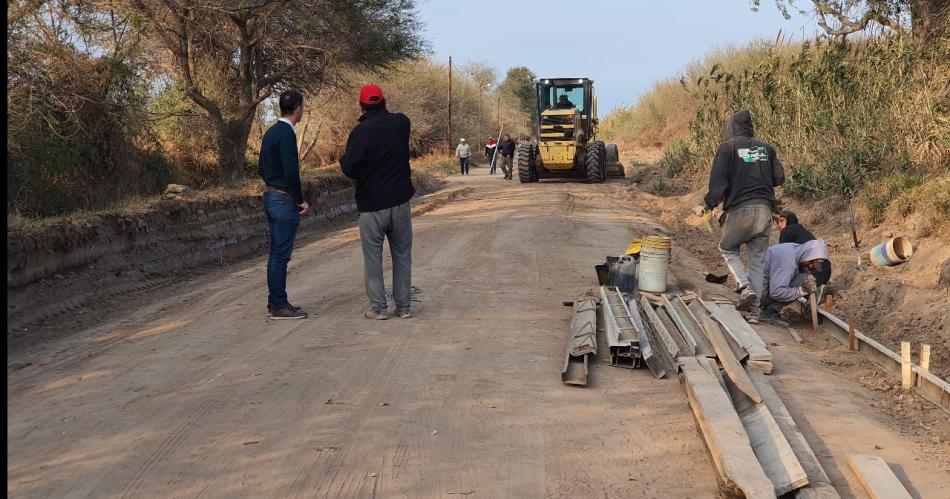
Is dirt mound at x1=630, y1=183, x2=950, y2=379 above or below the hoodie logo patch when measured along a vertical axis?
below

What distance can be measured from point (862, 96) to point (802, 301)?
7319 millimetres

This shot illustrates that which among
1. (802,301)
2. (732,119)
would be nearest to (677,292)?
(802,301)

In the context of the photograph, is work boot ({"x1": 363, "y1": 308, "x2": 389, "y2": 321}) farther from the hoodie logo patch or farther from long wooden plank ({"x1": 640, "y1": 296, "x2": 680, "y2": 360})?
the hoodie logo patch

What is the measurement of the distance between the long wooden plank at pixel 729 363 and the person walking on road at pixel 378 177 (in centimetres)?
284

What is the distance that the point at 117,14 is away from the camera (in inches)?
574

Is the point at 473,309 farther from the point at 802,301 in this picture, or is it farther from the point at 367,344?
the point at 802,301

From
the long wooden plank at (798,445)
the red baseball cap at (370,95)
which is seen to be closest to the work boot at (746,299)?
the long wooden plank at (798,445)

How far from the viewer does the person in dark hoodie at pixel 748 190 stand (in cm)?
836

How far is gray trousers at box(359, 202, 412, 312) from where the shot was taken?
302 inches

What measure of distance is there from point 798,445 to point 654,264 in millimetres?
4430

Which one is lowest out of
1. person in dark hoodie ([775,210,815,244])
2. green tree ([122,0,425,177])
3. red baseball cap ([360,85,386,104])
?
person in dark hoodie ([775,210,815,244])

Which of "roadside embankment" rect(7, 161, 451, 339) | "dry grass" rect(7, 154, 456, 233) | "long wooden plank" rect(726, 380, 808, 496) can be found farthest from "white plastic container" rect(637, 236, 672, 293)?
"dry grass" rect(7, 154, 456, 233)

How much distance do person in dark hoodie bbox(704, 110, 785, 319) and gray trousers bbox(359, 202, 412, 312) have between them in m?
3.08

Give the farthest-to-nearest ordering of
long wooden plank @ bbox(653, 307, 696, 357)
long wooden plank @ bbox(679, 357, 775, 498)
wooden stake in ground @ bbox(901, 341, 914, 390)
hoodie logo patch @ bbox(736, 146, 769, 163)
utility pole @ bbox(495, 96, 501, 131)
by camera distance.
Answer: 1. utility pole @ bbox(495, 96, 501, 131)
2. hoodie logo patch @ bbox(736, 146, 769, 163)
3. long wooden plank @ bbox(653, 307, 696, 357)
4. wooden stake in ground @ bbox(901, 341, 914, 390)
5. long wooden plank @ bbox(679, 357, 775, 498)
